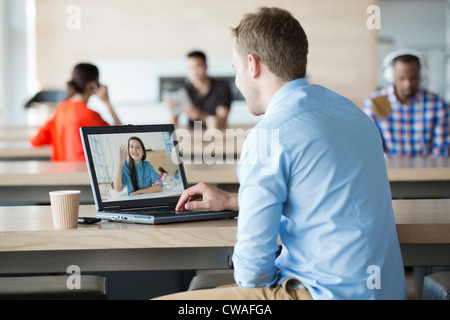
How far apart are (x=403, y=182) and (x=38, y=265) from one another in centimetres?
166

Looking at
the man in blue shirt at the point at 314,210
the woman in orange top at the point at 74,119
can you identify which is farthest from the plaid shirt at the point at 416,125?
the man in blue shirt at the point at 314,210

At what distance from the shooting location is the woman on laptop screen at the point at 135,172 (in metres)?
1.45

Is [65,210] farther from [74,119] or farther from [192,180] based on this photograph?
[74,119]

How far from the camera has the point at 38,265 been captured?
145 cm

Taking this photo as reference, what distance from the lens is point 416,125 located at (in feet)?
11.5

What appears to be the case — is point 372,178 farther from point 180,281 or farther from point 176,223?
point 180,281

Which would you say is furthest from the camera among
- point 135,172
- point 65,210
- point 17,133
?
point 17,133

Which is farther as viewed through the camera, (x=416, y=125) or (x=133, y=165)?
(x=416, y=125)

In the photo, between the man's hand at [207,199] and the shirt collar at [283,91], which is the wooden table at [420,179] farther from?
the shirt collar at [283,91]

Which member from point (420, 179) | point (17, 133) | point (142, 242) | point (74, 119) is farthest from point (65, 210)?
point (17, 133)

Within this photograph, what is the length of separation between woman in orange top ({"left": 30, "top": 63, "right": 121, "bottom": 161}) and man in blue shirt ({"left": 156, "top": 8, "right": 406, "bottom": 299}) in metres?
2.12

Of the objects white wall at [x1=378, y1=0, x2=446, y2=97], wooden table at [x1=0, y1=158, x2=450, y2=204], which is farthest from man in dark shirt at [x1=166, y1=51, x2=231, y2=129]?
white wall at [x1=378, y1=0, x2=446, y2=97]

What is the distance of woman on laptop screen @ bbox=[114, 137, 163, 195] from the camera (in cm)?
145
